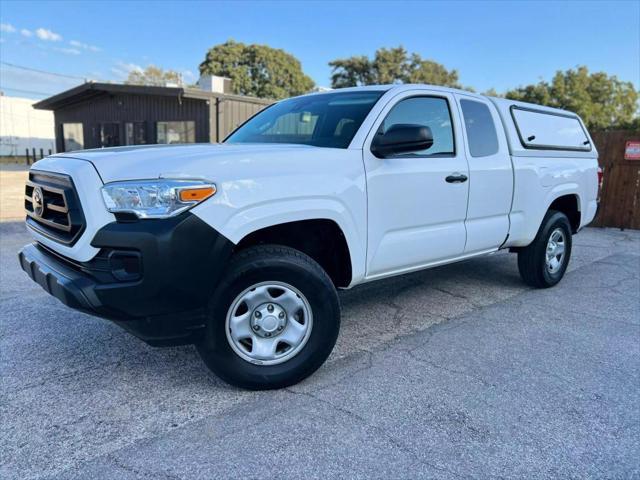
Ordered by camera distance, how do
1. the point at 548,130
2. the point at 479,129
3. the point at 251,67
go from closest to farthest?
the point at 479,129 → the point at 548,130 → the point at 251,67

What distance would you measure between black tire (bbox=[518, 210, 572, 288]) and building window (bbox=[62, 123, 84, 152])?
2542 centimetres

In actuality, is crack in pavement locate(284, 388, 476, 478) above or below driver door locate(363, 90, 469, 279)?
below

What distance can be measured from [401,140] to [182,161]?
4.71 feet

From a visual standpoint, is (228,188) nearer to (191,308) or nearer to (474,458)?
(191,308)

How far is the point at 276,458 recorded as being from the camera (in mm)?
2326

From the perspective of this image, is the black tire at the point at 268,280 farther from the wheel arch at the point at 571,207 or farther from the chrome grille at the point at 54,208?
the wheel arch at the point at 571,207

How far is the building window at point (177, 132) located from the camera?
17562 millimetres

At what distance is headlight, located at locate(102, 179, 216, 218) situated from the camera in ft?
8.26

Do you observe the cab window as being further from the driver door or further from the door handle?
the door handle

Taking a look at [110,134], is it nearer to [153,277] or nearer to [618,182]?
[618,182]

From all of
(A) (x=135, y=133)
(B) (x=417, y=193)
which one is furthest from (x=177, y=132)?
(B) (x=417, y=193)

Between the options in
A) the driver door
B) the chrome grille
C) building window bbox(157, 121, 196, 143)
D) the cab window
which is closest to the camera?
the chrome grille

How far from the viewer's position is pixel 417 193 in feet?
12.0

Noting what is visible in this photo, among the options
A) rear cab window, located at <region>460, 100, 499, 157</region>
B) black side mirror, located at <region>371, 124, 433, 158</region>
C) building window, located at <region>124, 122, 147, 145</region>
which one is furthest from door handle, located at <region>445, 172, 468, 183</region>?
building window, located at <region>124, 122, 147, 145</region>
